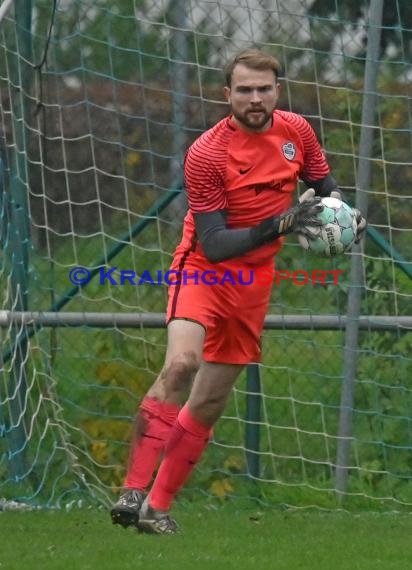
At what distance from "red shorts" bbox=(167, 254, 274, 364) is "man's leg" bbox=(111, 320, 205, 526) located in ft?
0.31

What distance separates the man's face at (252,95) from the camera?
6.54 metres

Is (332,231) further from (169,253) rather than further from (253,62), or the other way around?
(169,253)

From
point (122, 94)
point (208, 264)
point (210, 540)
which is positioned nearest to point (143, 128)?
point (122, 94)

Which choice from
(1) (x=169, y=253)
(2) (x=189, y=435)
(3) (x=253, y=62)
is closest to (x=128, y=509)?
(2) (x=189, y=435)

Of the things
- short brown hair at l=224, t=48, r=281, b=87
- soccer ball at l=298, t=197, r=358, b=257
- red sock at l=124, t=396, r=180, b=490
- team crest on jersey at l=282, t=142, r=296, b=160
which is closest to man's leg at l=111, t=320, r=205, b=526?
red sock at l=124, t=396, r=180, b=490

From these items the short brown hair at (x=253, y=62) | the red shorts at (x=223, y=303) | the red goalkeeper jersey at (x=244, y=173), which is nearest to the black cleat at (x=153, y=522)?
the red shorts at (x=223, y=303)

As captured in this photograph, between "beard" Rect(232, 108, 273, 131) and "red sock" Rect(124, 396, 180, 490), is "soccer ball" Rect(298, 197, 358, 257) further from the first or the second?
"red sock" Rect(124, 396, 180, 490)

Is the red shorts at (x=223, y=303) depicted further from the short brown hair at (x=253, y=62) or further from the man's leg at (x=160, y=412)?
the short brown hair at (x=253, y=62)

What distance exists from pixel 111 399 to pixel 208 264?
2.08 m

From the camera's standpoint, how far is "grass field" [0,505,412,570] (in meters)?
5.91

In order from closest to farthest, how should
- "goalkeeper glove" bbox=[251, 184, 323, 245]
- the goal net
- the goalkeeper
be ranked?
1. "goalkeeper glove" bbox=[251, 184, 323, 245]
2. the goalkeeper
3. the goal net

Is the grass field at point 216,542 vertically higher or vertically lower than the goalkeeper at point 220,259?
lower

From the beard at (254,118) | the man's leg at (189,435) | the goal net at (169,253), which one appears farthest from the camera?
the goal net at (169,253)

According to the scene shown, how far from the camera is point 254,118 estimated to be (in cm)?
659
